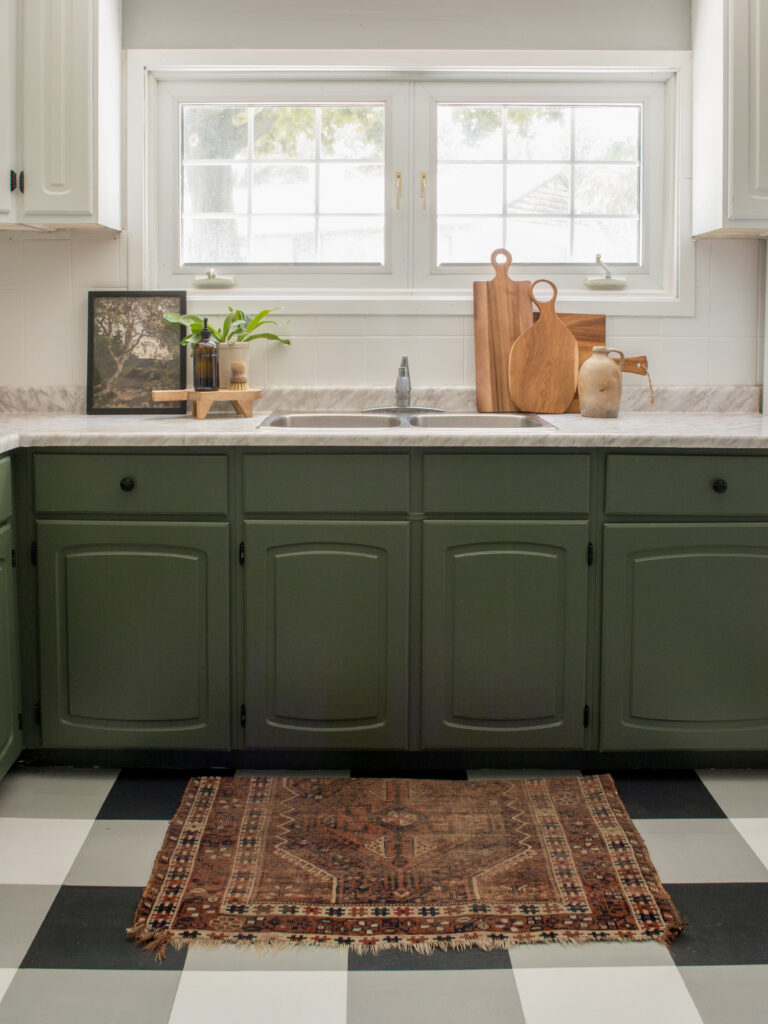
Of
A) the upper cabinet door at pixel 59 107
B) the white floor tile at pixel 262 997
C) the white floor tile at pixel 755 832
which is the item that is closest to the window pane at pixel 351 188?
the upper cabinet door at pixel 59 107

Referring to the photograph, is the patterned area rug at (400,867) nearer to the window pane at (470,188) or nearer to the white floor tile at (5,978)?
the white floor tile at (5,978)

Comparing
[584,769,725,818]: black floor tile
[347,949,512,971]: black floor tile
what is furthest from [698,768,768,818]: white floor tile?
[347,949,512,971]: black floor tile

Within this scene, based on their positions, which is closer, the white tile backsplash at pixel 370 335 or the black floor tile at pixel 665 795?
the black floor tile at pixel 665 795

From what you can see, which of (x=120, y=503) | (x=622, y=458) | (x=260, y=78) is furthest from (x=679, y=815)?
(x=260, y=78)

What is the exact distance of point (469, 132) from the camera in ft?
10.8

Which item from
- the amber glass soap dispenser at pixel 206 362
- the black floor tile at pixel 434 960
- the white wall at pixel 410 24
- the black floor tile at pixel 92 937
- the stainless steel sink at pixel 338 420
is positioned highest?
the white wall at pixel 410 24

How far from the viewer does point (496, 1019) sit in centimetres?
173

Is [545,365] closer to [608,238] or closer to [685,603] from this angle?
[608,238]

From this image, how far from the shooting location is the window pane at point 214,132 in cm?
330

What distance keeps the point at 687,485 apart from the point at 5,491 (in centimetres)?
169

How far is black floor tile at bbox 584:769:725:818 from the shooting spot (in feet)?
8.14

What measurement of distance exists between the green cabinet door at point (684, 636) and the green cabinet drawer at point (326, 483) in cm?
56

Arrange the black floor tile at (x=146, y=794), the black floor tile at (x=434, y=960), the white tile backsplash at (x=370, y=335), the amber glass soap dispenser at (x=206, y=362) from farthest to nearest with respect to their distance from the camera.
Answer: the white tile backsplash at (x=370, y=335)
the amber glass soap dispenser at (x=206, y=362)
the black floor tile at (x=146, y=794)
the black floor tile at (x=434, y=960)

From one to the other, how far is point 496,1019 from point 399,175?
2.48m
